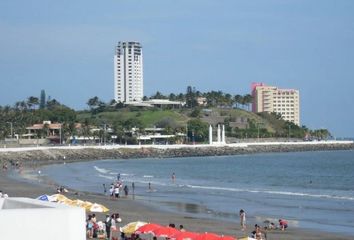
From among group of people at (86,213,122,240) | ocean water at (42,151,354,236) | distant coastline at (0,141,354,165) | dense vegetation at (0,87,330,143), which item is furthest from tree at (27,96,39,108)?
group of people at (86,213,122,240)

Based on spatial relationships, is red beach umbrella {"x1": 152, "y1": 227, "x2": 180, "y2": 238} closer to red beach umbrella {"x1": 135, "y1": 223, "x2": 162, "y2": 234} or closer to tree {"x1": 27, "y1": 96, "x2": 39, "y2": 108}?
red beach umbrella {"x1": 135, "y1": 223, "x2": 162, "y2": 234}

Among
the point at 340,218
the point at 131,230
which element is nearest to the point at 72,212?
the point at 131,230

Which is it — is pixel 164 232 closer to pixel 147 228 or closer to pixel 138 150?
pixel 147 228

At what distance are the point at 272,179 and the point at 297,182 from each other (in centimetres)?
541

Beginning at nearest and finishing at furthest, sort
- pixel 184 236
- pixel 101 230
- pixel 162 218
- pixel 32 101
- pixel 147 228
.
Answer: pixel 184 236
pixel 147 228
pixel 101 230
pixel 162 218
pixel 32 101

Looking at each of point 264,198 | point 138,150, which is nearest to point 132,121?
point 138,150

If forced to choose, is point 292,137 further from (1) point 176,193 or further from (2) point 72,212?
(2) point 72,212

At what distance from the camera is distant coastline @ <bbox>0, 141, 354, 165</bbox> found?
10418 centimetres

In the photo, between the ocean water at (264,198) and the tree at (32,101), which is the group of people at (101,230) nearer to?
the ocean water at (264,198)

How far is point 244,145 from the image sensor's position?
504 ft

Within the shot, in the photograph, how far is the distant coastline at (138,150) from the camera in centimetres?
10418

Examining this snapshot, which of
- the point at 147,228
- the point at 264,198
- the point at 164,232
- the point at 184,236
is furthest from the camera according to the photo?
the point at 264,198

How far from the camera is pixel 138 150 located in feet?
426

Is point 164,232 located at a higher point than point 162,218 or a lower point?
higher
